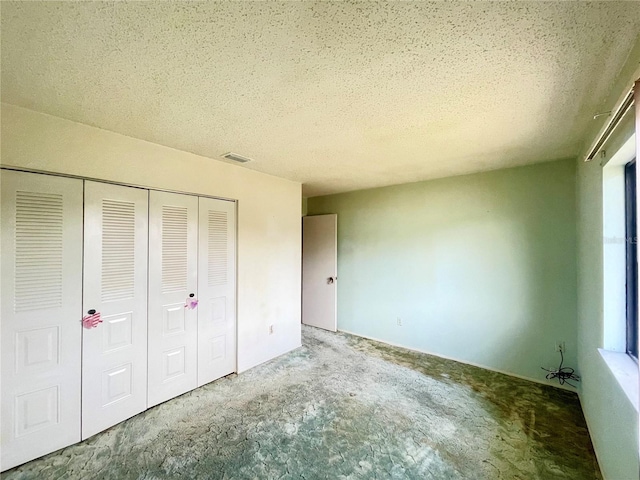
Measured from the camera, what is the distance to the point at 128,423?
2043 mm

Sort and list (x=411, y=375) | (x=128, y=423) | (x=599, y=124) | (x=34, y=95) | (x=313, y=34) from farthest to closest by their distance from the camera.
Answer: (x=411, y=375) → (x=128, y=423) → (x=599, y=124) → (x=34, y=95) → (x=313, y=34)

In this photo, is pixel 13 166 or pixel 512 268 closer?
pixel 13 166

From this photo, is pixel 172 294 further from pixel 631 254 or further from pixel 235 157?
pixel 631 254

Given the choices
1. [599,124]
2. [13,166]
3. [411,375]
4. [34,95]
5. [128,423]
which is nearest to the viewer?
[34,95]

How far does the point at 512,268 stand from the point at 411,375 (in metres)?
1.62

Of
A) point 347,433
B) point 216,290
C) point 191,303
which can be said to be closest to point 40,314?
point 191,303

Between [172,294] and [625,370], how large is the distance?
3.19 m

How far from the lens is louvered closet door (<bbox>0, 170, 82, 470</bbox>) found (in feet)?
5.28

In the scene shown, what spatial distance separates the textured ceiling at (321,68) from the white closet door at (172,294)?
647 mm

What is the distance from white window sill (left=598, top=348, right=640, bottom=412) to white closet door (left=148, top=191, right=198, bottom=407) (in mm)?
2962

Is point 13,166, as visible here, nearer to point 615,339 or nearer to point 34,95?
point 34,95

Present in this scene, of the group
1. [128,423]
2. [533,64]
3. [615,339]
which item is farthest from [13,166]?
[615,339]

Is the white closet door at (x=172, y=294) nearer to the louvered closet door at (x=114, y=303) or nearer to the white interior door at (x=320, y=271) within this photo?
the louvered closet door at (x=114, y=303)

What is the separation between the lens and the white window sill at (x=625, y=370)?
3.95ft
